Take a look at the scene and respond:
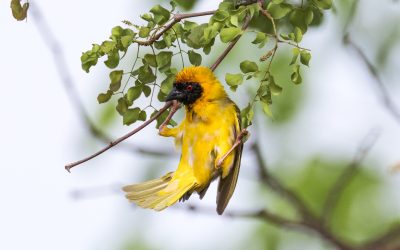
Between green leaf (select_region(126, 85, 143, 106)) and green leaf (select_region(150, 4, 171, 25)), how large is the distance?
0.75ft

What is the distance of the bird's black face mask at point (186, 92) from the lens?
3230 mm

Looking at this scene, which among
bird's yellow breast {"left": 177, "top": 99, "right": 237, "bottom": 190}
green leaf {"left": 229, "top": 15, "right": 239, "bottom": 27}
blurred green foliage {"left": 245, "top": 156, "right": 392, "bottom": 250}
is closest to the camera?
green leaf {"left": 229, "top": 15, "right": 239, "bottom": 27}

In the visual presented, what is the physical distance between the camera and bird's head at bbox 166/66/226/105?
10.7 feet

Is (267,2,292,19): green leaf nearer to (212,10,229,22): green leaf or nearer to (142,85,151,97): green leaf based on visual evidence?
(212,10,229,22): green leaf

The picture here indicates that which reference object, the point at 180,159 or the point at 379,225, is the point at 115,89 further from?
the point at 379,225

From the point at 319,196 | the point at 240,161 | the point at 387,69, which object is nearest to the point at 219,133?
Answer: the point at 240,161

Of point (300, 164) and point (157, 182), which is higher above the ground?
point (157, 182)

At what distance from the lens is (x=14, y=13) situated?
3.12 meters

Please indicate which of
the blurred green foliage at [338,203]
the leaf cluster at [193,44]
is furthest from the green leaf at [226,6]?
the blurred green foliage at [338,203]

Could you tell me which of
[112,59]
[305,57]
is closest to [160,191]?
[112,59]

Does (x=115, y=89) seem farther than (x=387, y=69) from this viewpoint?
No

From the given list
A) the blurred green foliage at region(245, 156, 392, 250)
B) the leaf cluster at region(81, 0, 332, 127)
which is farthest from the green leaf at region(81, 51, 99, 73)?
the blurred green foliage at region(245, 156, 392, 250)

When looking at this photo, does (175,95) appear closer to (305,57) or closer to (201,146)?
(201,146)

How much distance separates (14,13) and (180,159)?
2.56 feet
